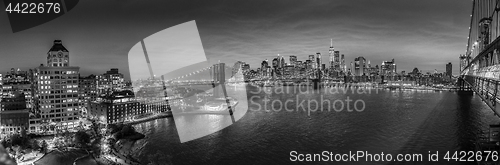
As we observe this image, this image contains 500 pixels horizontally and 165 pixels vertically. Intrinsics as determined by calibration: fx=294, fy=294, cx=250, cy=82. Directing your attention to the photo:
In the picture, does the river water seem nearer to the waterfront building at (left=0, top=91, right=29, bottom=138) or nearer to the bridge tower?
the waterfront building at (left=0, top=91, right=29, bottom=138)

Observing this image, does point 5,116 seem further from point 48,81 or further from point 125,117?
point 125,117

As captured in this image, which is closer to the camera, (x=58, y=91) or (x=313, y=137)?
(x=313, y=137)

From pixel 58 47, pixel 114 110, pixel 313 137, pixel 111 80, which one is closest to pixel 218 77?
pixel 111 80

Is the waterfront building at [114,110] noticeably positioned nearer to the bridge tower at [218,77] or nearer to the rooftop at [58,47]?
the rooftop at [58,47]

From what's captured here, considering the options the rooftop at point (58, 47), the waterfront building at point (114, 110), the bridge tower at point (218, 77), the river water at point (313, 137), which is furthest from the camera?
→ the bridge tower at point (218, 77)

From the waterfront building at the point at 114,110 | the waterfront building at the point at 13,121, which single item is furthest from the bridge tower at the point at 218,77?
the waterfront building at the point at 13,121

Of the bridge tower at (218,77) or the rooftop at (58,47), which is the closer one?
the rooftop at (58,47)

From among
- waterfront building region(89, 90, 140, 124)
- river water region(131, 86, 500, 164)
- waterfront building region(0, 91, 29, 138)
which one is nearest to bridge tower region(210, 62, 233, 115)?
waterfront building region(89, 90, 140, 124)

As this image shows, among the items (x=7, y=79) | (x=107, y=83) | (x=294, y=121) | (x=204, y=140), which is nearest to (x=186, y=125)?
(x=204, y=140)

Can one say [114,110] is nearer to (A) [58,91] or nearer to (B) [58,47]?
(A) [58,91]
